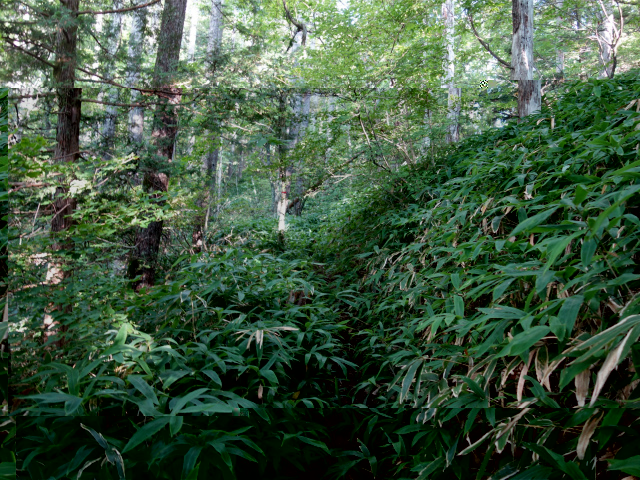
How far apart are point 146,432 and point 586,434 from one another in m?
0.92

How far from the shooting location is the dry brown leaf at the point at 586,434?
0.66m

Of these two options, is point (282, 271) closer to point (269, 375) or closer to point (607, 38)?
point (269, 375)

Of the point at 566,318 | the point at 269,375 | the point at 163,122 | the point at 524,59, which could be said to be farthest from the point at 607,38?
the point at 269,375

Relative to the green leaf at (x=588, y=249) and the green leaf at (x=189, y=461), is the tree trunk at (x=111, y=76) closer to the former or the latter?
the green leaf at (x=189, y=461)

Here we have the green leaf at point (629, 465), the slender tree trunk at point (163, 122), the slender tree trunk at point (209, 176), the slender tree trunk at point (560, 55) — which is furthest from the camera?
the slender tree trunk at point (560, 55)

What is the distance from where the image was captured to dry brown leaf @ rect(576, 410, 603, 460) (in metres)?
0.66

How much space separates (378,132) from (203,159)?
169 cm

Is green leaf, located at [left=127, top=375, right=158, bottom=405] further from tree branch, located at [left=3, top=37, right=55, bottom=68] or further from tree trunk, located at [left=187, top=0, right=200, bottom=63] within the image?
tree trunk, located at [left=187, top=0, right=200, bottom=63]

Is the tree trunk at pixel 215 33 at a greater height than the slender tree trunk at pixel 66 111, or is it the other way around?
the tree trunk at pixel 215 33

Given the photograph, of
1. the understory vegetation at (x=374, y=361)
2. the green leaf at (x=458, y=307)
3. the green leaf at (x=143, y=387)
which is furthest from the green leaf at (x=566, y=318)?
the green leaf at (x=143, y=387)

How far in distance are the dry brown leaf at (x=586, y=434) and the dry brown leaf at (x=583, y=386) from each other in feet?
0.13

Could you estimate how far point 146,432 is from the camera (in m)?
0.78

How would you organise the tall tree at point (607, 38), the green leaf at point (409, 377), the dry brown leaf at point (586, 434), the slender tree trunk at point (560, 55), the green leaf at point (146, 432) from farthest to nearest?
the slender tree trunk at point (560, 55), the tall tree at point (607, 38), the green leaf at point (409, 377), the green leaf at point (146, 432), the dry brown leaf at point (586, 434)

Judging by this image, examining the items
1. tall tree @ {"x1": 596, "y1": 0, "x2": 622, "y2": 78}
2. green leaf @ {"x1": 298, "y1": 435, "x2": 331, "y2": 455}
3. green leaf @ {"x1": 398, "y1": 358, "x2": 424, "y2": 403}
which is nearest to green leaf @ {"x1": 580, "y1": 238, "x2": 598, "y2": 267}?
green leaf @ {"x1": 398, "y1": 358, "x2": 424, "y2": 403}
